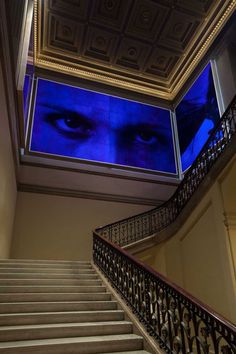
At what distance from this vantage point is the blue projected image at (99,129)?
422 inches

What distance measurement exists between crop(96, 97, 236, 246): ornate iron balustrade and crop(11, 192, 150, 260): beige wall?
0.92 m

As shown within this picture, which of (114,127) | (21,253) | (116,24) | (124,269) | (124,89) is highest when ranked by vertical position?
(116,24)

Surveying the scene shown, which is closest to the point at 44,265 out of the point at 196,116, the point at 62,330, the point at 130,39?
the point at 62,330

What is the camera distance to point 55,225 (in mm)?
9414

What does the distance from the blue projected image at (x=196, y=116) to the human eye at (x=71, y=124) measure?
3.86 metres

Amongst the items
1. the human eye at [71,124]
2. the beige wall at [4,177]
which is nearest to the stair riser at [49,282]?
the beige wall at [4,177]

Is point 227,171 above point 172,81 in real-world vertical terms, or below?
below

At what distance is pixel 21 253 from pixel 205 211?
17.9ft

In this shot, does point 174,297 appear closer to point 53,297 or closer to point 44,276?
point 53,297

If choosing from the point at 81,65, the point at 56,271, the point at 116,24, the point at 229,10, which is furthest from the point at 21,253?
the point at 229,10

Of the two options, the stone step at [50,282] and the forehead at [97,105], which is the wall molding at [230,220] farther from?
the forehead at [97,105]

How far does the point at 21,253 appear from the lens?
8719 millimetres

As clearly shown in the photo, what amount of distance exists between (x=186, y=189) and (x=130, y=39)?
7094mm

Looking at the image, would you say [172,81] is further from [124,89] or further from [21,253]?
[21,253]
